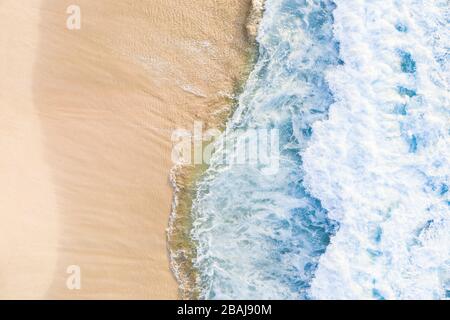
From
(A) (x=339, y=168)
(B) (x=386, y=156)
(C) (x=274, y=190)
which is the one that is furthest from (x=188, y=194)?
(B) (x=386, y=156)

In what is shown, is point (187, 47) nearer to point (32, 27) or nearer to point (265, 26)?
point (265, 26)

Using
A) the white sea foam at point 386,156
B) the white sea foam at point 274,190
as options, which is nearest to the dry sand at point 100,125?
the white sea foam at point 274,190

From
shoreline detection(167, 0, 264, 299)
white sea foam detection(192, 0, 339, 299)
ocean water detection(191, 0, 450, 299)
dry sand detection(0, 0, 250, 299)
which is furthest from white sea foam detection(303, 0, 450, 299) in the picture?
dry sand detection(0, 0, 250, 299)

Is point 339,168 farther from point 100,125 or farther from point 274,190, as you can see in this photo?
point 100,125

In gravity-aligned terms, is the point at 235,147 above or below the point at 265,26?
below
